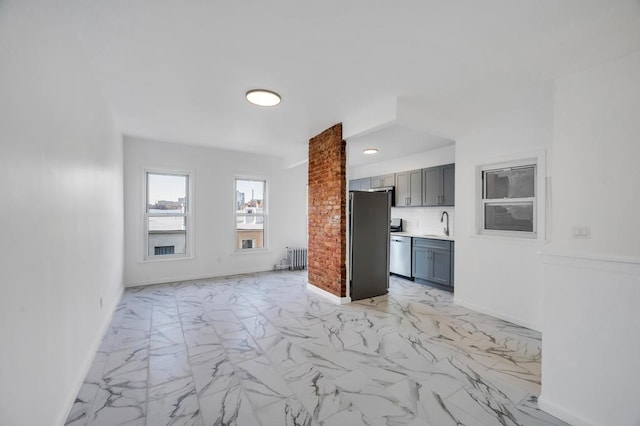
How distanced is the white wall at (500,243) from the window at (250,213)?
4139 mm

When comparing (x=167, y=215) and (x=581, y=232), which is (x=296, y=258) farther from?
(x=581, y=232)

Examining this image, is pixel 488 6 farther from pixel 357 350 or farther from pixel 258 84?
pixel 357 350

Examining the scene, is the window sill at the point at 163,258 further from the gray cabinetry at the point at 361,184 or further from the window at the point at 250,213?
the gray cabinetry at the point at 361,184

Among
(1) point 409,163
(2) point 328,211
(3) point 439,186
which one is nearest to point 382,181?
(1) point 409,163

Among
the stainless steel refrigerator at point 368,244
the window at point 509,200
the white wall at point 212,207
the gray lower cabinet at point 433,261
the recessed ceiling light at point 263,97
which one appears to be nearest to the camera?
the recessed ceiling light at point 263,97

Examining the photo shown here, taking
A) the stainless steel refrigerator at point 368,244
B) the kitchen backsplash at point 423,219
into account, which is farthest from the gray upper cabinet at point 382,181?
the stainless steel refrigerator at point 368,244

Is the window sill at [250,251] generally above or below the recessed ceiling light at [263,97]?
below

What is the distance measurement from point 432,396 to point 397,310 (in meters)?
1.83

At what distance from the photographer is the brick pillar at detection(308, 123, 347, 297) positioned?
4.14 meters

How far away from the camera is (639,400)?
1.60 meters

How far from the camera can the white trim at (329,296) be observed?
411cm

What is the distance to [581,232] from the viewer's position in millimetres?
2170

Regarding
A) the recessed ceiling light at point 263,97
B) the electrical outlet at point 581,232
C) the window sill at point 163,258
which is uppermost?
the recessed ceiling light at point 263,97

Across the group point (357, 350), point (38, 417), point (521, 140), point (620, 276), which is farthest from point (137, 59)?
point (521, 140)
